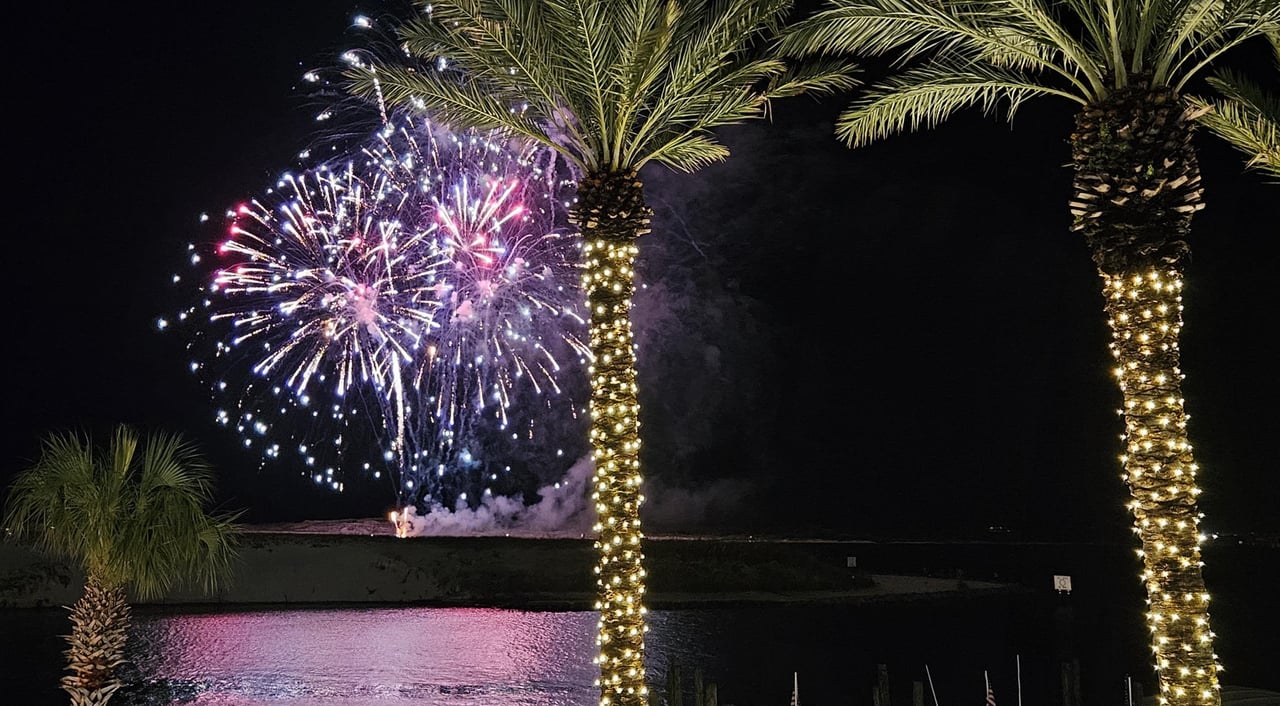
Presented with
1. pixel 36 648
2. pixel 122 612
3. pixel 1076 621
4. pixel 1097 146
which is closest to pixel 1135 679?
pixel 1076 621

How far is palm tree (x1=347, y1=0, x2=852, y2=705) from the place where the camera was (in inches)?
465

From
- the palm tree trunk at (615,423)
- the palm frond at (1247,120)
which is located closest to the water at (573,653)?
the palm tree trunk at (615,423)

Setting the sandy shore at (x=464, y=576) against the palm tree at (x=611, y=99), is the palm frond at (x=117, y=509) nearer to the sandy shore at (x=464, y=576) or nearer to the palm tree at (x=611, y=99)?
the palm tree at (x=611, y=99)

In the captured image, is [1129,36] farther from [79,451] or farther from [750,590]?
[750,590]

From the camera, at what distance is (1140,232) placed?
9.61 meters

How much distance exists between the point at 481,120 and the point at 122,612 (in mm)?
9000

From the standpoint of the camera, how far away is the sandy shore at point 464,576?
1901 inches

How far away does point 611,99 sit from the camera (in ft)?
41.4

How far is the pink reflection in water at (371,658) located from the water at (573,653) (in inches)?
3.1

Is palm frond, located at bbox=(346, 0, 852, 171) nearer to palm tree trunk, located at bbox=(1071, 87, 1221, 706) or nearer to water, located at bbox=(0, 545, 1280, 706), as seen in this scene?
palm tree trunk, located at bbox=(1071, 87, 1221, 706)

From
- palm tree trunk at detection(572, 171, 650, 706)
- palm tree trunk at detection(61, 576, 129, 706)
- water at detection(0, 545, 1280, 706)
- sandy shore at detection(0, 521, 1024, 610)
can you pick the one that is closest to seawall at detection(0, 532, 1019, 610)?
sandy shore at detection(0, 521, 1024, 610)

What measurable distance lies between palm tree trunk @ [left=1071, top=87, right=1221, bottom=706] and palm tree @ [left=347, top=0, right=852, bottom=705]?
4.59m

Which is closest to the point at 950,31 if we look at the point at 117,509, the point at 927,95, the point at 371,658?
the point at 927,95

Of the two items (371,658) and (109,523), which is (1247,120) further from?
(371,658)
